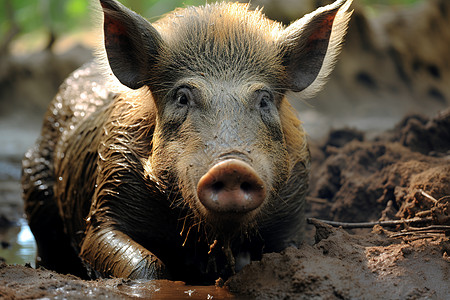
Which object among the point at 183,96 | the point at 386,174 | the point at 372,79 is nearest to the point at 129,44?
the point at 183,96

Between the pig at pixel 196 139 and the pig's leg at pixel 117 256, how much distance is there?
0.01 meters

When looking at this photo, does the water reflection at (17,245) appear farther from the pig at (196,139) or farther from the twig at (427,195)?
the twig at (427,195)

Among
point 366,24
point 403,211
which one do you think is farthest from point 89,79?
point 366,24

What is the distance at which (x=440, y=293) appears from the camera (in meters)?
3.27

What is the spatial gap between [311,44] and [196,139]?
4.40ft

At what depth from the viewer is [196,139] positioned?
146 inches

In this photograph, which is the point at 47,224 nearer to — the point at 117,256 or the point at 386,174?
the point at 117,256

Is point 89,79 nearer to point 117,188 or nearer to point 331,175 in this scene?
point 117,188

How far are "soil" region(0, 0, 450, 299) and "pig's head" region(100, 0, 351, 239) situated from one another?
0.44 meters

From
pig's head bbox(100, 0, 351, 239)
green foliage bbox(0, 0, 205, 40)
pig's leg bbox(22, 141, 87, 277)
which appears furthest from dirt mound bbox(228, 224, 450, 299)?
green foliage bbox(0, 0, 205, 40)

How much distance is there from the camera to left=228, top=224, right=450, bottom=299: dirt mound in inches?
128

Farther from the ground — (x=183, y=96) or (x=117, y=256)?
(x=183, y=96)

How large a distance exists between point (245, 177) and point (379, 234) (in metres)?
1.40

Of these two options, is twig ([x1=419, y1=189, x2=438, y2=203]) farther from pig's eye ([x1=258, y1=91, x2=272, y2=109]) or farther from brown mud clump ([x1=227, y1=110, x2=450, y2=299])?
pig's eye ([x1=258, y1=91, x2=272, y2=109])
